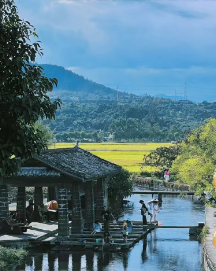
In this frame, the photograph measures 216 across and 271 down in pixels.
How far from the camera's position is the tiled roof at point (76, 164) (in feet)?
86.2

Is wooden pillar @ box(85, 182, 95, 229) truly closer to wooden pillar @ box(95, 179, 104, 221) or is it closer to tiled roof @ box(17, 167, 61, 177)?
wooden pillar @ box(95, 179, 104, 221)

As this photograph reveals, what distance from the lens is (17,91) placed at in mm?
14188

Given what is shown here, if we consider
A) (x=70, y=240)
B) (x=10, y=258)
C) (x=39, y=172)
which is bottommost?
(x=10, y=258)

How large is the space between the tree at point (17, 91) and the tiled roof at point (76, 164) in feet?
38.3

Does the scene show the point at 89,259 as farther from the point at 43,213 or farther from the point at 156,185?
the point at 156,185

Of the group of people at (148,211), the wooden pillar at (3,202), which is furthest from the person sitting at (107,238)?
the wooden pillar at (3,202)

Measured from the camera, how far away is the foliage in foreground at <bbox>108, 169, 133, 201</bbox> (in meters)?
43.8

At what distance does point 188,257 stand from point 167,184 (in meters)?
32.7

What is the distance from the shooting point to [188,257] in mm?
24578

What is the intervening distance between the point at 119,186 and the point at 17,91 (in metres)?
30.1

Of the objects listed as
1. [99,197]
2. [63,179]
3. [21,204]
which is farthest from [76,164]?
[99,197]

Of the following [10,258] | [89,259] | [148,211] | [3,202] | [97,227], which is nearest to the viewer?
[10,258]

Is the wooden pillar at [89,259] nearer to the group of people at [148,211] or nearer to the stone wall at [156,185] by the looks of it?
the group of people at [148,211]

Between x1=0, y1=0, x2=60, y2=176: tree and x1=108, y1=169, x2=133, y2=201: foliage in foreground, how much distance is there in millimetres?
29311
